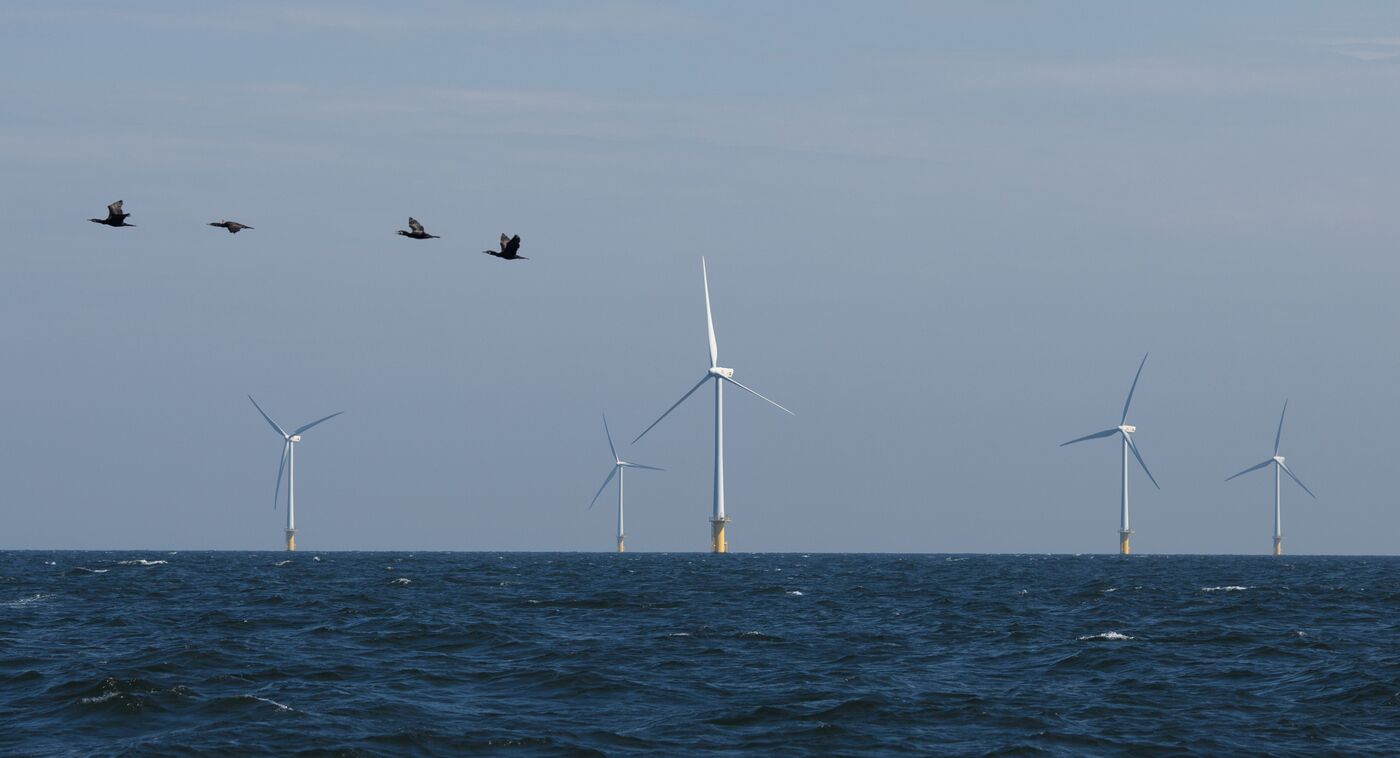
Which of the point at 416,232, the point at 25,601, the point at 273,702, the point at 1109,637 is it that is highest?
the point at 416,232

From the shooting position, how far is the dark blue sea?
3831 cm

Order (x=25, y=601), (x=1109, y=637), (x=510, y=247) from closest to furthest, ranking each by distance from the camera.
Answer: (x=510, y=247) < (x=1109, y=637) < (x=25, y=601)

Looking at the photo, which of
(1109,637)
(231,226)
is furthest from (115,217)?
(1109,637)

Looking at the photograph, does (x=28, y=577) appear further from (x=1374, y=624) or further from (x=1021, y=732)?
(x=1021, y=732)

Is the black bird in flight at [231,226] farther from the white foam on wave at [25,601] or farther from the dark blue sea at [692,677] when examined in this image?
the white foam on wave at [25,601]

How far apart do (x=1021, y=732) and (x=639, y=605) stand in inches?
1792

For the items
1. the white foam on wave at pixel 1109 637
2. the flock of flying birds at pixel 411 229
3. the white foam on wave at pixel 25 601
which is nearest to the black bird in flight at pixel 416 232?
the flock of flying birds at pixel 411 229

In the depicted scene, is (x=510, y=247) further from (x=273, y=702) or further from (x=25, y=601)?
(x=25, y=601)

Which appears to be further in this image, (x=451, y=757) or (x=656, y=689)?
(x=656, y=689)

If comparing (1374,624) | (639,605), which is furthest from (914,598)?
(1374,624)

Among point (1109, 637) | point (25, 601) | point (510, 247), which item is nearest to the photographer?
point (510, 247)

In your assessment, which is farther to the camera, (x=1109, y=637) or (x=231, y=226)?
(x=1109, y=637)

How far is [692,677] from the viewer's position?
Result: 4903 cm

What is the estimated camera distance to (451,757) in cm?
3622
